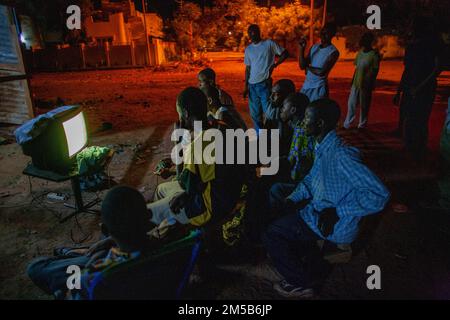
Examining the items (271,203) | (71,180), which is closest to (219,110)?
(271,203)

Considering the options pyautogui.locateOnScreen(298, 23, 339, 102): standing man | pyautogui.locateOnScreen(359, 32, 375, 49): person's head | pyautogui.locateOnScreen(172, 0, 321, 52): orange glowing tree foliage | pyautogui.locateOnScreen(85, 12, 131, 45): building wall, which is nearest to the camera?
pyautogui.locateOnScreen(298, 23, 339, 102): standing man

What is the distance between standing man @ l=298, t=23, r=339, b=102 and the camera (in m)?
5.68

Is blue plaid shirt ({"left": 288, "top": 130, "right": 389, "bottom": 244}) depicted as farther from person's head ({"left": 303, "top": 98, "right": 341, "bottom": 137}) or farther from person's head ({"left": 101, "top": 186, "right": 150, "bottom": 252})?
person's head ({"left": 101, "top": 186, "right": 150, "bottom": 252})

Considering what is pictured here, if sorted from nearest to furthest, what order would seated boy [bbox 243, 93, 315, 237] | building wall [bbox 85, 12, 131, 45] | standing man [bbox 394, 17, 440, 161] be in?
seated boy [bbox 243, 93, 315, 237] → standing man [bbox 394, 17, 440, 161] → building wall [bbox 85, 12, 131, 45]

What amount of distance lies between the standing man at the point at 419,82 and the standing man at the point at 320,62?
120 centimetres

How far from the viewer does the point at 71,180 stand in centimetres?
426

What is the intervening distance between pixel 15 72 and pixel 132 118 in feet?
9.59

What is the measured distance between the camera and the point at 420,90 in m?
5.29

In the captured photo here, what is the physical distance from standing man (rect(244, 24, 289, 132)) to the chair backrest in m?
4.45

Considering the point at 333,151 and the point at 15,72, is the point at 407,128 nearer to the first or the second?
the point at 333,151

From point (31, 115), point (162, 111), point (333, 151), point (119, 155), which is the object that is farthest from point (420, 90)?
point (31, 115)

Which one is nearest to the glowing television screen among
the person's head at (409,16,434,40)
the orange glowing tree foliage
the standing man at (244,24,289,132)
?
the standing man at (244,24,289,132)

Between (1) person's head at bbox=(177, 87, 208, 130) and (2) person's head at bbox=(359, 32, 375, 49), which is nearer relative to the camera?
(1) person's head at bbox=(177, 87, 208, 130)

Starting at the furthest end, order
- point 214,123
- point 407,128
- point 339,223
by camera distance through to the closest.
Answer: point 407,128 → point 214,123 → point 339,223
